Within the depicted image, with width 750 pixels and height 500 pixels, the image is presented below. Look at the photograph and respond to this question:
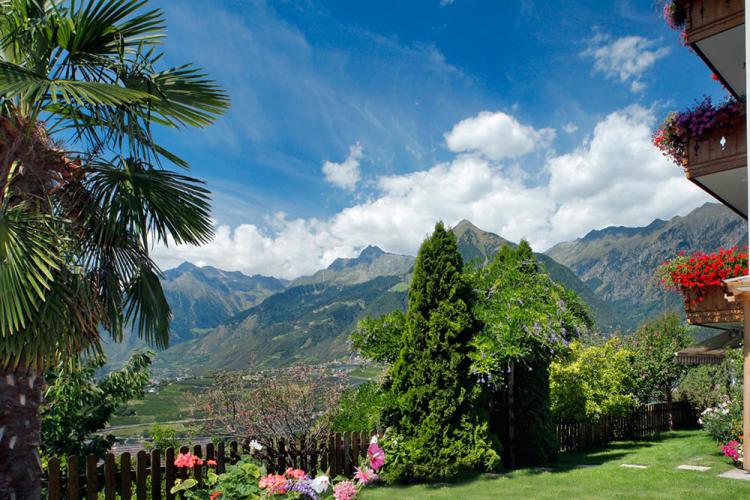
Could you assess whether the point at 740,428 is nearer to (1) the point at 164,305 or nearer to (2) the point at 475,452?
(2) the point at 475,452

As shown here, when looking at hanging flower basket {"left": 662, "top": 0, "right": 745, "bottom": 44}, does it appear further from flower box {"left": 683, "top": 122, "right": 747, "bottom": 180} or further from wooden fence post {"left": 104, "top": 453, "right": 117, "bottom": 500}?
wooden fence post {"left": 104, "top": 453, "right": 117, "bottom": 500}

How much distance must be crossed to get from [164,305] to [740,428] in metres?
10.9

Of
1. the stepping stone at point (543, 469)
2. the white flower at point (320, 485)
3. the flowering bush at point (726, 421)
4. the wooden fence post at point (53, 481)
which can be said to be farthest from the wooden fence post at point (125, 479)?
the flowering bush at point (726, 421)

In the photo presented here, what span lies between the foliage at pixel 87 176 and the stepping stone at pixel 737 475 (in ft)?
31.3

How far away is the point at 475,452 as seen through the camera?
9.27 m

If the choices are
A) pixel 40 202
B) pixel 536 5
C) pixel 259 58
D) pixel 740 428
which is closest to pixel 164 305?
pixel 40 202

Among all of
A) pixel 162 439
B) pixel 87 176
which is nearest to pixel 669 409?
pixel 162 439

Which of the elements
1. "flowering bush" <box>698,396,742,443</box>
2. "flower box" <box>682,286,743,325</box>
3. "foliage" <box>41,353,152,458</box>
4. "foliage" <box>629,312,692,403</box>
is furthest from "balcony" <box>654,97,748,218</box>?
"foliage" <box>629,312,692,403</box>

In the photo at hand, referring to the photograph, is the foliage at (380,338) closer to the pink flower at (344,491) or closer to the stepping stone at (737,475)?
the stepping stone at (737,475)

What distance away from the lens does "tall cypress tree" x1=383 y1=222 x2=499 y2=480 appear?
923 cm

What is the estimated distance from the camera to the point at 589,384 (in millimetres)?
15062

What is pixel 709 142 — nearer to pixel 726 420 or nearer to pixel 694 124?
pixel 694 124

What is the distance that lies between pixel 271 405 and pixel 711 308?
28.4 ft

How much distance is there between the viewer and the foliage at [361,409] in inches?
381
